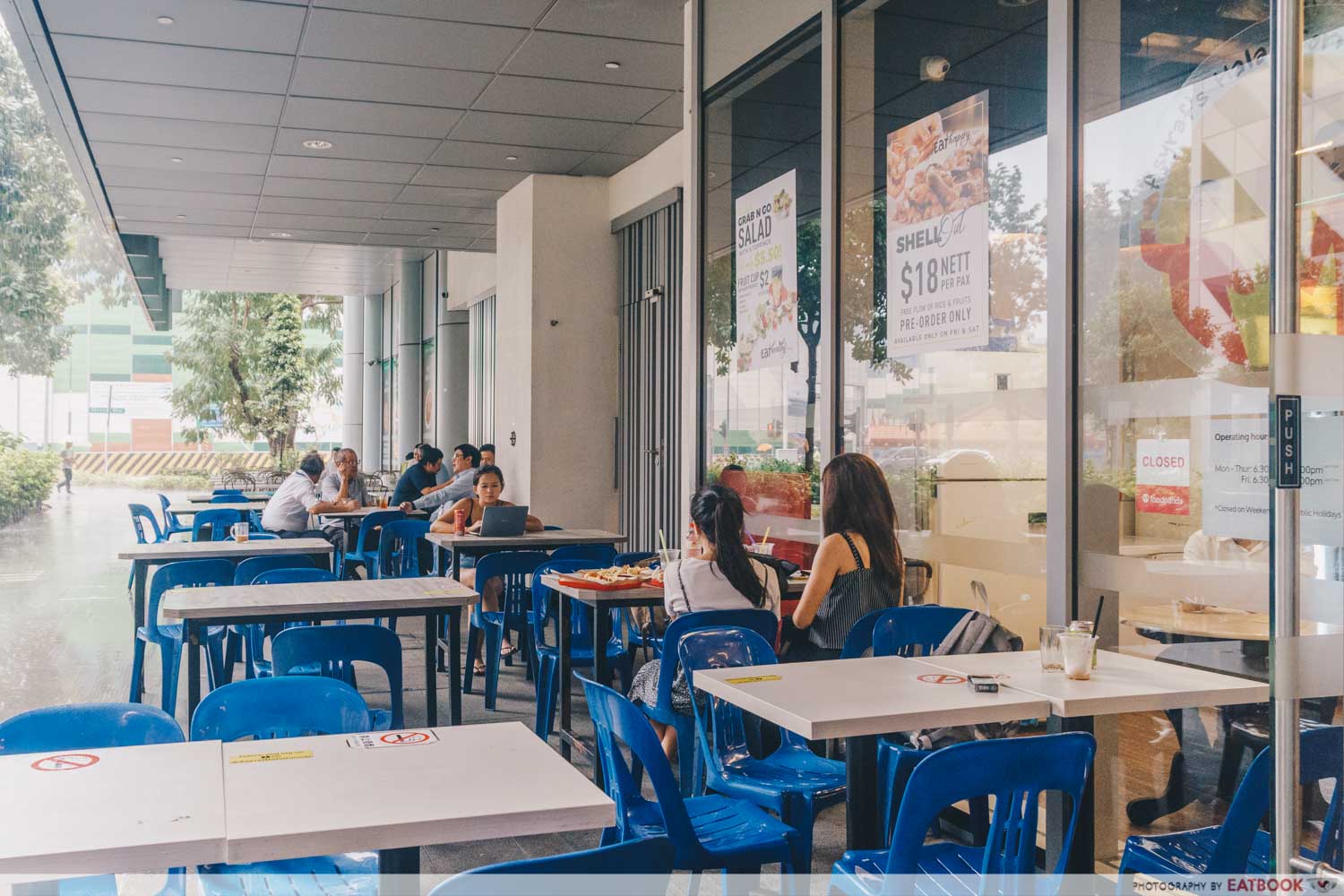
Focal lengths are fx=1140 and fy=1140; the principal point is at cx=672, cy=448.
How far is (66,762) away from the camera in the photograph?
2217mm

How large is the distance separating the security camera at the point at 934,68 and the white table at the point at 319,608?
2734 mm

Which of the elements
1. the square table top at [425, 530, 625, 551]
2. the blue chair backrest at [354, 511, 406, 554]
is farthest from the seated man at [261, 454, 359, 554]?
the square table top at [425, 530, 625, 551]

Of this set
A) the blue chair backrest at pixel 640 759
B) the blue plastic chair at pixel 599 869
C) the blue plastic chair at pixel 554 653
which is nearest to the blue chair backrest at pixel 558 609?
the blue plastic chair at pixel 554 653

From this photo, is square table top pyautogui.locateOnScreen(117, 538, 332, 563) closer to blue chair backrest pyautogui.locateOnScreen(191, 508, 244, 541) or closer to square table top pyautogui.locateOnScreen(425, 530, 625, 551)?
square table top pyautogui.locateOnScreen(425, 530, 625, 551)

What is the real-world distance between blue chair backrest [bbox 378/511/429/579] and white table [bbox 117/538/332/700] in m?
1.13

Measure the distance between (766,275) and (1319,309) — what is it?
397 cm

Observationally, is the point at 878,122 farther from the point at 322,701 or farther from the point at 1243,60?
the point at 322,701

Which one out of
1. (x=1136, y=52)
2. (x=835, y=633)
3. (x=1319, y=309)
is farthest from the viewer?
(x=835, y=633)

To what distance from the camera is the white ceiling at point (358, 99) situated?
235 inches

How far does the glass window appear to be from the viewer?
5332mm

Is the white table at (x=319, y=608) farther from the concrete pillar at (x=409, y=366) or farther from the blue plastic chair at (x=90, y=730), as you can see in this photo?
the concrete pillar at (x=409, y=366)

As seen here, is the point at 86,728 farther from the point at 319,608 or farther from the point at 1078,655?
the point at 1078,655

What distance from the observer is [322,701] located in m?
2.68

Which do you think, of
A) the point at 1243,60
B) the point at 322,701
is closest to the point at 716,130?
the point at 1243,60
